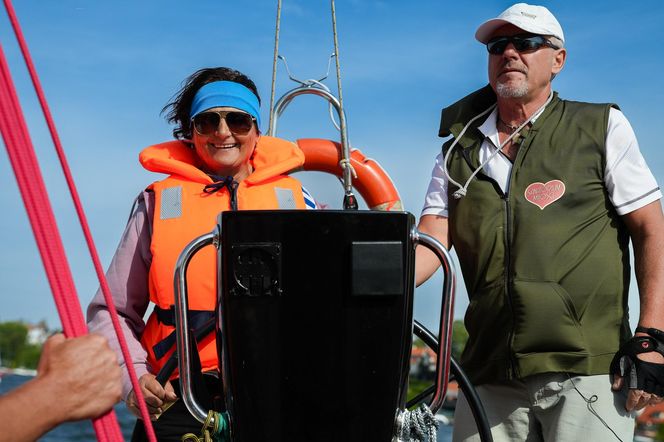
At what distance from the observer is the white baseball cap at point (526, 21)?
9.79ft

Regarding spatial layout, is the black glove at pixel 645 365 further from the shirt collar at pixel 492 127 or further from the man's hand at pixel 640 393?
the shirt collar at pixel 492 127

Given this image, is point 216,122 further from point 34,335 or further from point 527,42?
point 34,335

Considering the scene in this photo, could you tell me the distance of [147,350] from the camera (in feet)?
8.86

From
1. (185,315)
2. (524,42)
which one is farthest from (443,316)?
(524,42)

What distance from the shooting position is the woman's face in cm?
282

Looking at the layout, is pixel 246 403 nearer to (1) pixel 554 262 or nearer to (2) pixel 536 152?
(1) pixel 554 262

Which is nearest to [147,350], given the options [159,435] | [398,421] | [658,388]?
[159,435]

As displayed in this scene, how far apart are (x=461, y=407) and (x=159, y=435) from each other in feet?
3.24

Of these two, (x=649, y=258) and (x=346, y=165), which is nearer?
(x=649, y=258)

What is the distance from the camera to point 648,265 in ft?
9.07

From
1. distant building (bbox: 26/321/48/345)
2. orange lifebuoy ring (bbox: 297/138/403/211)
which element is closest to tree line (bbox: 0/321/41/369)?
distant building (bbox: 26/321/48/345)

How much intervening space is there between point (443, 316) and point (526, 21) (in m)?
1.29

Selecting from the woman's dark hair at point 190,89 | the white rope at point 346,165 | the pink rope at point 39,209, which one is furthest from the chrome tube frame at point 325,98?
the pink rope at point 39,209

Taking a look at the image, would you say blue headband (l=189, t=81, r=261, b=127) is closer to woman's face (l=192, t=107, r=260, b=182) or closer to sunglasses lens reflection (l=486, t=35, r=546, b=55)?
woman's face (l=192, t=107, r=260, b=182)
